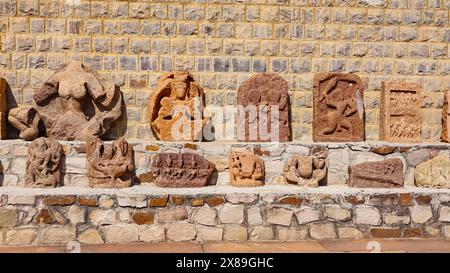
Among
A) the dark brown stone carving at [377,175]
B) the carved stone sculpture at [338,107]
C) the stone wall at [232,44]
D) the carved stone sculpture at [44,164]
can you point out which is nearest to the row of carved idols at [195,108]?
the carved stone sculpture at [338,107]

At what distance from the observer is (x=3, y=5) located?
21.6ft

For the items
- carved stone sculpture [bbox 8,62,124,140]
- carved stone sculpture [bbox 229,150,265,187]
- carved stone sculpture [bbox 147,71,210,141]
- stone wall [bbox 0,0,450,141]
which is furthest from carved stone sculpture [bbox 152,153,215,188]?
stone wall [bbox 0,0,450,141]

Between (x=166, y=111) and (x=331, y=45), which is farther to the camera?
(x=331, y=45)

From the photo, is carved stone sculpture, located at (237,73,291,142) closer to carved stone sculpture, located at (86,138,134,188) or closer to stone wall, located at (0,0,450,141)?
stone wall, located at (0,0,450,141)

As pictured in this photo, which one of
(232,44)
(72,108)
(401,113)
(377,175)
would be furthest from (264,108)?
(72,108)

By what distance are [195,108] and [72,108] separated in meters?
1.59

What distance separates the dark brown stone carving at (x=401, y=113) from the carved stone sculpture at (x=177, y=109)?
248cm

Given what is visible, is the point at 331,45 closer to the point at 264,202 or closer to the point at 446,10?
the point at 446,10

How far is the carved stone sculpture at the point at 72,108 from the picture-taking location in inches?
244

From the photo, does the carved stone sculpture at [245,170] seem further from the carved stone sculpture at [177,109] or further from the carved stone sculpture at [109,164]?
the carved stone sculpture at [109,164]

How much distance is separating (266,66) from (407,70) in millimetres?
2090

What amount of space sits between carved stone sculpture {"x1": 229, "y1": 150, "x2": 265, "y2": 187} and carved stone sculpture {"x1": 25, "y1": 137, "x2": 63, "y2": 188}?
2.00m

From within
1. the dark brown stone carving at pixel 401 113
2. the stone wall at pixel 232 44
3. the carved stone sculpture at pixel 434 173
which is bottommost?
the carved stone sculpture at pixel 434 173

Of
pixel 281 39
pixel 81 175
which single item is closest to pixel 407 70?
pixel 281 39
